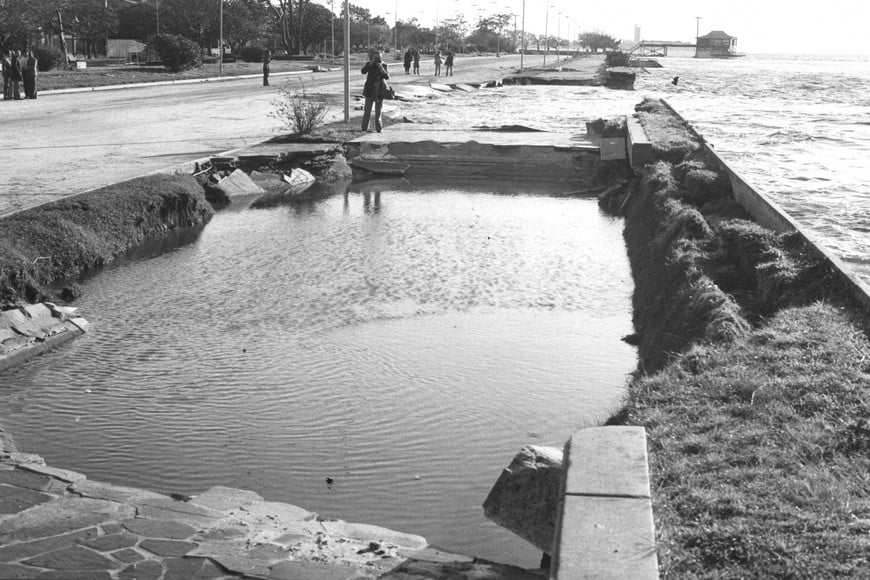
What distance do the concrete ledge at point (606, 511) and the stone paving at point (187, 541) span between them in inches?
20.3

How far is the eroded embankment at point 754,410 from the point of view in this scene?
3684 mm

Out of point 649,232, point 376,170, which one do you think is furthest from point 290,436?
point 376,170

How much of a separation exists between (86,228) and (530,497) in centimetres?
810

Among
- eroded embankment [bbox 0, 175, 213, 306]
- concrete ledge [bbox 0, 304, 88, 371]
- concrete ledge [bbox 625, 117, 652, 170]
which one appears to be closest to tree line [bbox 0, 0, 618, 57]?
concrete ledge [bbox 625, 117, 652, 170]

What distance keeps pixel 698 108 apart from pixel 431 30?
99195 mm

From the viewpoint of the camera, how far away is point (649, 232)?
40.4 ft

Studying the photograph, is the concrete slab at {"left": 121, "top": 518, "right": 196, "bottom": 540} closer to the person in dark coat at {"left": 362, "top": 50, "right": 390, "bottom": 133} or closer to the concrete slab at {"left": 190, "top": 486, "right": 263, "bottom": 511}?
the concrete slab at {"left": 190, "top": 486, "right": 263, "bottom": 511}

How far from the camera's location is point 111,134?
2123cm

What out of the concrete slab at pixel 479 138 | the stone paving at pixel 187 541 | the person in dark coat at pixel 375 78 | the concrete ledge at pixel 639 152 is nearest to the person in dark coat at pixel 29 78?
the concrete slab at pixel 479 138

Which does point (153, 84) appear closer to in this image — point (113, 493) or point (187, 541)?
point (113, 493)

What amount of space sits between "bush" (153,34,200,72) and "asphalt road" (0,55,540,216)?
48.1ft

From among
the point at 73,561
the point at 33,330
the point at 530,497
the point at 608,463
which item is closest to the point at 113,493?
the point at 73,561

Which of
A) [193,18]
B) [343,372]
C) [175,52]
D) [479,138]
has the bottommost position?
[343,372]

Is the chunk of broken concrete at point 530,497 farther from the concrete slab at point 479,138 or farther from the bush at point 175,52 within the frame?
the bush at point 175,52
